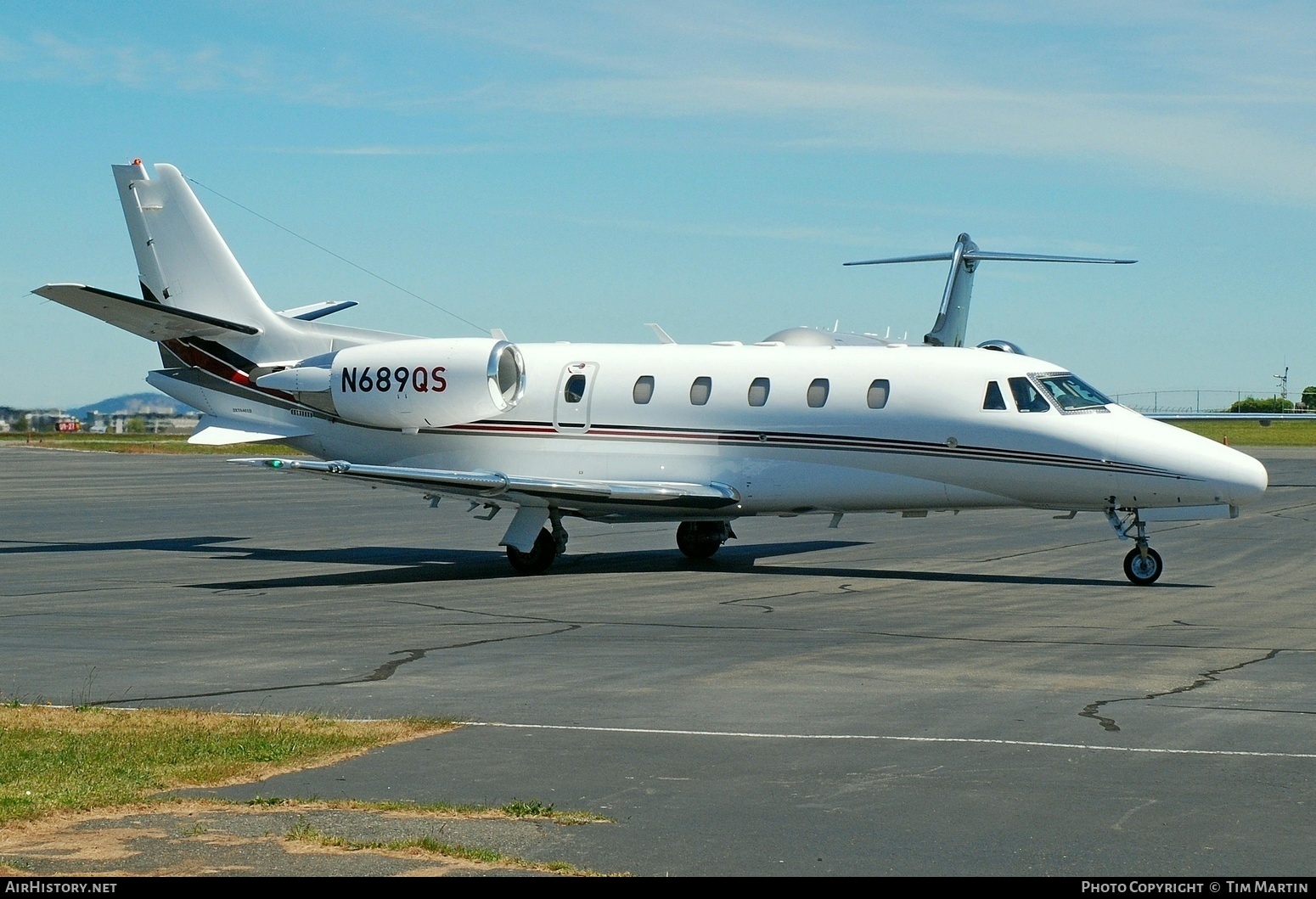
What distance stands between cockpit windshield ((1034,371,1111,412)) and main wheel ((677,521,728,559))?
584 cm

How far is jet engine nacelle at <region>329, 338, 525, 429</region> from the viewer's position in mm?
24328

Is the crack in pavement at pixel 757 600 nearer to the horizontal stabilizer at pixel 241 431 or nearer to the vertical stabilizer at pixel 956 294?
the horizontal stabilizer at pixel 241 431

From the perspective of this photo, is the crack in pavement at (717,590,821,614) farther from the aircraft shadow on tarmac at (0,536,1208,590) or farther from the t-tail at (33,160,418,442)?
the t-tail at (33,160,418,442)

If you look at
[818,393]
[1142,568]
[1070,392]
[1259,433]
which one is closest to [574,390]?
[818,393]

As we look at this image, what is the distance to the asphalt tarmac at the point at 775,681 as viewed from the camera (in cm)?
775

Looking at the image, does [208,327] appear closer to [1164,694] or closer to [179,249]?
[179,249]

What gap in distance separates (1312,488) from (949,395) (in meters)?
28.2

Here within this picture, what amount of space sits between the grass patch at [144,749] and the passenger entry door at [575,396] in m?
13.2

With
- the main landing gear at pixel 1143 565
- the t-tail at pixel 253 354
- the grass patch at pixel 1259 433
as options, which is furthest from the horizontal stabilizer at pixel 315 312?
the grass patch at pixel 1259 433

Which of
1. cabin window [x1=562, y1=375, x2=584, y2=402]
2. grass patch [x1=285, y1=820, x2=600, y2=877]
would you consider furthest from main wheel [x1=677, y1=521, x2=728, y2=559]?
grass patch [x1=285, y1=820, x2=600, y2=877]

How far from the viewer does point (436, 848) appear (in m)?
7.26

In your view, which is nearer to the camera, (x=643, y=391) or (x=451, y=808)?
(x=451, y=808)

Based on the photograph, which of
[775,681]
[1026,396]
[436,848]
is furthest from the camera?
[1026,396]

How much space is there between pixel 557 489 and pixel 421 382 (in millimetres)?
3528
